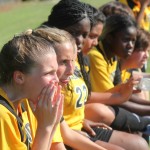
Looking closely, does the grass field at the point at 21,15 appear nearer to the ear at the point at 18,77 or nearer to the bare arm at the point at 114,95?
the bare arm at the point at 114,95

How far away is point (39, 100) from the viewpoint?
288 centimetres

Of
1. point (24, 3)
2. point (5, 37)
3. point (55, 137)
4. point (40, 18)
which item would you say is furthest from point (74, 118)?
point (24, 3)

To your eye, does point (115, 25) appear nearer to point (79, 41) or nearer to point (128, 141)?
point (79, 41)

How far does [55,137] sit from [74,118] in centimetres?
65

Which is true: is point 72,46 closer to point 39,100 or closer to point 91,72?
point 39,100

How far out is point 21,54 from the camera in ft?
9.55

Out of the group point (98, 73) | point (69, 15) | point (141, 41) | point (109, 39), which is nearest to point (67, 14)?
point (69, 15)

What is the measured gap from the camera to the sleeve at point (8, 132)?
273 cm

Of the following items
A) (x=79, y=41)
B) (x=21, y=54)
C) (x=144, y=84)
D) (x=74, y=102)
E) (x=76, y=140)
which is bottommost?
(x=144, y=84)

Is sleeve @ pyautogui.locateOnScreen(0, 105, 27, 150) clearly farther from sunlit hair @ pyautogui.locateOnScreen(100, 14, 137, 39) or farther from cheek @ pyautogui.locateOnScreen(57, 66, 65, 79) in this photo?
sunlit hair @ pyautogui.locateOnScreen(100, 14, 137, 39)

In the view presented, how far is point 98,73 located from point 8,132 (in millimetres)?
2084

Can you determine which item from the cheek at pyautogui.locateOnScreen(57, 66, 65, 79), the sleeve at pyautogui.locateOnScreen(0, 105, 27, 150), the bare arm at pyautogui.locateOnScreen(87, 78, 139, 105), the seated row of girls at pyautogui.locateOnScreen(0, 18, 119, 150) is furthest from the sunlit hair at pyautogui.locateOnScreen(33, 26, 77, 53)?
the bare arm at pyautogui.locateOnScreen(87, 78, 139, 105)

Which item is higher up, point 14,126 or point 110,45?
point 14,126

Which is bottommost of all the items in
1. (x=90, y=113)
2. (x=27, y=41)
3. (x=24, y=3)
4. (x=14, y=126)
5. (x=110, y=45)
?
(x=24, y=3)
